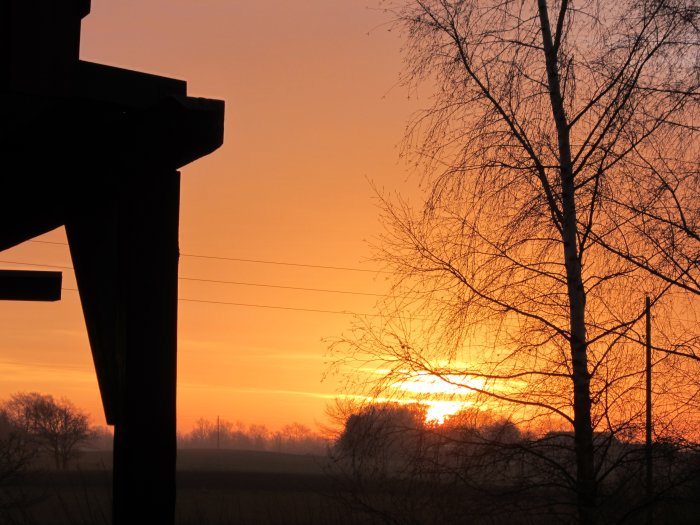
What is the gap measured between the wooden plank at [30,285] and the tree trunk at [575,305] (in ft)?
16.5

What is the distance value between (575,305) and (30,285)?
5209mm

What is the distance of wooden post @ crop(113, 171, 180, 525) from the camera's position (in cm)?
196

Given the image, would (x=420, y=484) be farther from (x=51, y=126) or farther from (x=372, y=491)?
(x=51, y=126)

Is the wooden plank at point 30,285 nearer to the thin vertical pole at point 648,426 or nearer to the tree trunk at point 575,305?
the tree trunk at point 575,305

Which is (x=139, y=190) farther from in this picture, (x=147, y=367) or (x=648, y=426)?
(x=648, y=426)

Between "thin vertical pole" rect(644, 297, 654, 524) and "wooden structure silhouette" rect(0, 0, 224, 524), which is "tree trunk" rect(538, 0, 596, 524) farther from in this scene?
"wooden structure silhouette" rect(0, 0, 224, 524)

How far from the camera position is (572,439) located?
7.27 meters

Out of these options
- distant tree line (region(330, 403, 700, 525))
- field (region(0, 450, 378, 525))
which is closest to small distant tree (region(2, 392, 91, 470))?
field (region(0, 450, 378, 525))

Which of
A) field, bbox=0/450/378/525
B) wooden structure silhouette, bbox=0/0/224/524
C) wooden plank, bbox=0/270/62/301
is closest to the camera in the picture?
wooden structure silhouette, bbox=0/0/224/524

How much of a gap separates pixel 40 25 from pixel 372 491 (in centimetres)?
779

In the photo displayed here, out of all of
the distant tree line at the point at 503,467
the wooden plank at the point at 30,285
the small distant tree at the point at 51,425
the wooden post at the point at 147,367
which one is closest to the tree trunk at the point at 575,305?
the distant tree line at the point at 503,467

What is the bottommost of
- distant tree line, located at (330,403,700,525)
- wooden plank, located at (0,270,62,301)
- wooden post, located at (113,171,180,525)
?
distant tree line, located at (330,403,700,525)

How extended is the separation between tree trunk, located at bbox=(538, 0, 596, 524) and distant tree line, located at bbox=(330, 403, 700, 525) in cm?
9

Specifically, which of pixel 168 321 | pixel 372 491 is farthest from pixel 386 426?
pixel 168 321
